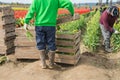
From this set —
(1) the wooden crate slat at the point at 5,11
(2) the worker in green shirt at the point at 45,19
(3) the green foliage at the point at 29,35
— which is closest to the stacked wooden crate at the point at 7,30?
(1) the wooden crate slat at the point at 5,11

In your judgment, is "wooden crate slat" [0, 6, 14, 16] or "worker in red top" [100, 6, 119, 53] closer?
"wooden crate slat" [0, 6, 14, 16]

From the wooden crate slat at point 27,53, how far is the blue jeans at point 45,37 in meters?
0.69

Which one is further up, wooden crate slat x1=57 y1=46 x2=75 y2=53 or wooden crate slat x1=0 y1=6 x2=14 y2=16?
wooden crate slat x1=0 y1=6 x2=14 y2=16

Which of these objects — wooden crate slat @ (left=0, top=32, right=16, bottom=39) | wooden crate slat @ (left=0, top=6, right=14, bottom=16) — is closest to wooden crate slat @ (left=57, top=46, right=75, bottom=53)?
wooden crate slat @ (left=0, top=32, right=16, bottom=39)

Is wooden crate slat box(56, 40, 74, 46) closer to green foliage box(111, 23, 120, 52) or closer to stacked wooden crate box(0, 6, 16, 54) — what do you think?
stacked wooden crate box(0, 6, 16, 54)

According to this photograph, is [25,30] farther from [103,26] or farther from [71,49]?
[103,26]

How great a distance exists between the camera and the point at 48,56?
729cm

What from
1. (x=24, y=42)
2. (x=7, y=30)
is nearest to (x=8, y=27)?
(x=7, y=30)

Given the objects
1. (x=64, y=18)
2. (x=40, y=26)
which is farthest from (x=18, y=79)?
(x=64, y=18)

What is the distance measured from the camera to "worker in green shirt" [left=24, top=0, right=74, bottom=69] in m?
6.69

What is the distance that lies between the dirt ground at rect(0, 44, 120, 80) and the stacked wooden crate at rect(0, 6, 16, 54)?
0.28m

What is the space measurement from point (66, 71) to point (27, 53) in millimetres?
1207

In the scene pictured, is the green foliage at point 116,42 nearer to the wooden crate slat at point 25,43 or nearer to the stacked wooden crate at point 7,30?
the wooden crate slat at point 25,43

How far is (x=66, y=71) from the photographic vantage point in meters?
6.85
